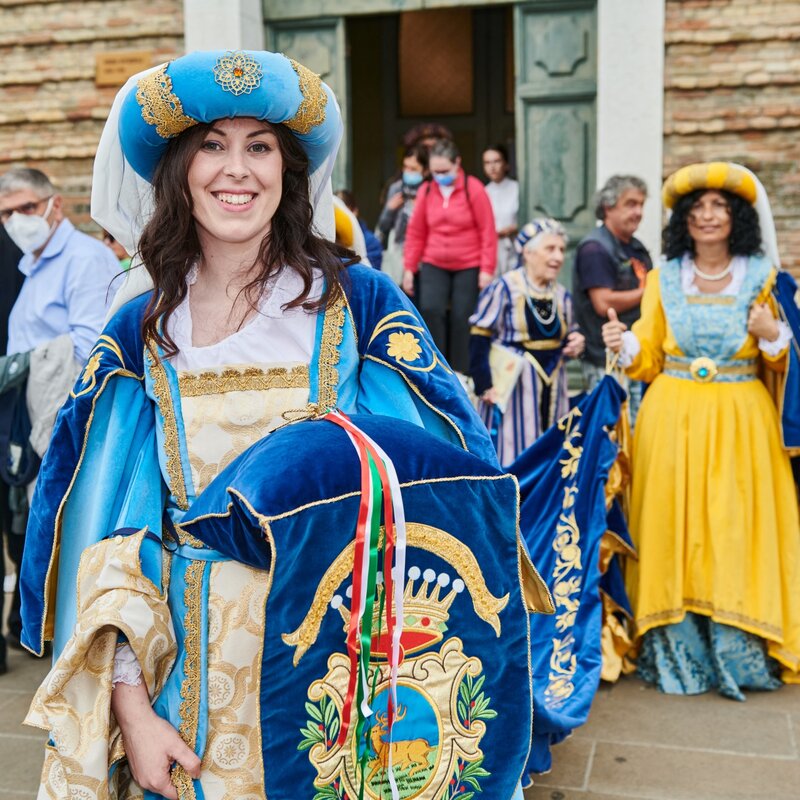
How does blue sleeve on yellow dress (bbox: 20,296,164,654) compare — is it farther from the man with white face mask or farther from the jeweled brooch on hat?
the man with white face mask

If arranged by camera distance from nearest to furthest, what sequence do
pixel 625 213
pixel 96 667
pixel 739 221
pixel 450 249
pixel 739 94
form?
pixel 96 667, pixel 739 221, pixel 625 213, pixel 739 94, pixel 450 249

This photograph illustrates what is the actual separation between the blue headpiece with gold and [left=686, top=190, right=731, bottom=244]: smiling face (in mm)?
2434

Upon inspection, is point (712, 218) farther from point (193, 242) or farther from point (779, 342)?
point (193, 242)

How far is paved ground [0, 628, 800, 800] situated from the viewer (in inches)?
126

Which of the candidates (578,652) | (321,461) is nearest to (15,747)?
(578,652)

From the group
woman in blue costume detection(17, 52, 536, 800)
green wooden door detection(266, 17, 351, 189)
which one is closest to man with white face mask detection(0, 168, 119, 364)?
woman in blue costume detection(17, 52, 536, 800)

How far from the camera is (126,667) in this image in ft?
6.15

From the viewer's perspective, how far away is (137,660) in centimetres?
188

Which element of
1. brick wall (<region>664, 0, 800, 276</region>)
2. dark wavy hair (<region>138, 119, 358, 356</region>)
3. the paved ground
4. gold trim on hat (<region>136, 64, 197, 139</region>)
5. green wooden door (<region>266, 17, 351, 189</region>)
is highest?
green wooden door (<region>266, 17, 351, 189</region>)

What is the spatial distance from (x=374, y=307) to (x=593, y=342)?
12.7ft

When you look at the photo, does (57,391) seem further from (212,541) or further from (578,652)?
(212,541)

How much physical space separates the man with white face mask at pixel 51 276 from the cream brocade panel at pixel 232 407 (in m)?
2.52

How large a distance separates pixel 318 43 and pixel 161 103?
6.75 metres

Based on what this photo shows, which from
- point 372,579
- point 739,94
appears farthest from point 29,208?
point 739,94
